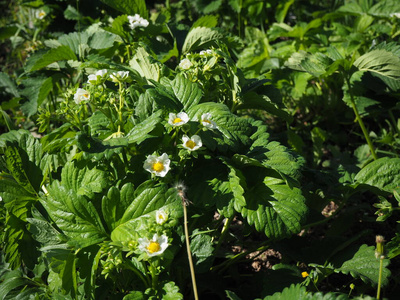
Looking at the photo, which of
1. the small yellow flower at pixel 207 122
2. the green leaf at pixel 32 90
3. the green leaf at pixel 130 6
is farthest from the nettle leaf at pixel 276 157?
the green leaf at pixel 32 90

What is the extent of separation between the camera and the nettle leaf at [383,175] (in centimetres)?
164

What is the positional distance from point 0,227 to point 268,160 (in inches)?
38.0

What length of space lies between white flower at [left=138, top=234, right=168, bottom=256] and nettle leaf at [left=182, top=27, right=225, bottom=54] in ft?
3.67

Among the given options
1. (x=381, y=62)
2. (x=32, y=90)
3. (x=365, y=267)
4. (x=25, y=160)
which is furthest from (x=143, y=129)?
(x=32, y=90)

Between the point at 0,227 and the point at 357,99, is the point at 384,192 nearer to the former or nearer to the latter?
the point at 357,99

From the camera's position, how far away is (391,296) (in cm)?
160

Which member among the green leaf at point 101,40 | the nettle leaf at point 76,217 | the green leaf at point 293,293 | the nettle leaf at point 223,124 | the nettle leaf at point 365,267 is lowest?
the nettle leaf at point 365,267

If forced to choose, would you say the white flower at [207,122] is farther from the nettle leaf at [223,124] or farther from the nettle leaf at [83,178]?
the nettle leaf at [83,178]

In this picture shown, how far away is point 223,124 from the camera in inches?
56.9

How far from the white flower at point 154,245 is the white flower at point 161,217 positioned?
0.04m

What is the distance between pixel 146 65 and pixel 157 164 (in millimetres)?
569

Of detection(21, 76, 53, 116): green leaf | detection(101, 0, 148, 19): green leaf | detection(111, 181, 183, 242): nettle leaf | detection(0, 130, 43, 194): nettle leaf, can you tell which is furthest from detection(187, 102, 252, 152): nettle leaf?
detection(21, 76, 53, 116): green leaf

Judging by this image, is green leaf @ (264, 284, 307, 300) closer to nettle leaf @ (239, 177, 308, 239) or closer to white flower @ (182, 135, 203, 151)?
nettle leaf @ (239, 177, 308, 239)

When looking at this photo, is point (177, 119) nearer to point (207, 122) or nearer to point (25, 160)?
point (207, 122)
